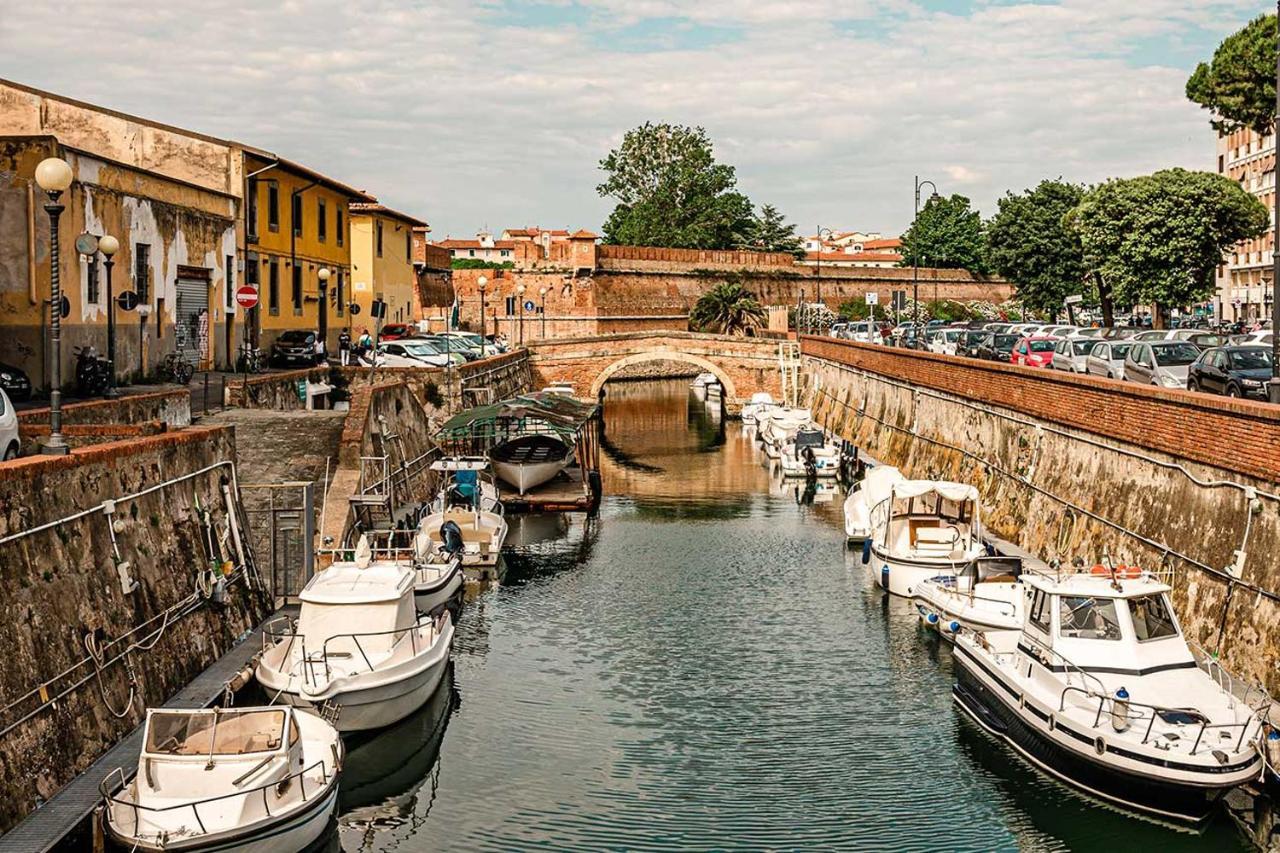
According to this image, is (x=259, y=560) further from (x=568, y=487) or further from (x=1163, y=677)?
(x=568, y=487)

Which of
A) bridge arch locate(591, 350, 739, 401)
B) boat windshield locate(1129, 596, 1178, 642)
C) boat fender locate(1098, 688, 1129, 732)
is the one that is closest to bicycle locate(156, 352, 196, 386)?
boat windshield locate(1129, 596, 1178, 642)

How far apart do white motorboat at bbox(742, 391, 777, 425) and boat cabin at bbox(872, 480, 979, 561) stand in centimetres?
3609

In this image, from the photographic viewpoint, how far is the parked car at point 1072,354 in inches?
1463

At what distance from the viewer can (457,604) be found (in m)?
27.5

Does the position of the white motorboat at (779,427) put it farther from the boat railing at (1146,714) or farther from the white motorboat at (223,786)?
the white motorboat at (223,786)

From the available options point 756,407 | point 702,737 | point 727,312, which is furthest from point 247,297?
point 727,312

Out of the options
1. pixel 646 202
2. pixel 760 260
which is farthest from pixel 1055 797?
pixel 646 202

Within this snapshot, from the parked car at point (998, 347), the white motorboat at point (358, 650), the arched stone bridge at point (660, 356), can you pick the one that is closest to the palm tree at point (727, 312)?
the arched stone bridge at point (660, 356)

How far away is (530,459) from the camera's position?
43.4m

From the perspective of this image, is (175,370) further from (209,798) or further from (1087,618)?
(1087,618)

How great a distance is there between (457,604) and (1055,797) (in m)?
13.8

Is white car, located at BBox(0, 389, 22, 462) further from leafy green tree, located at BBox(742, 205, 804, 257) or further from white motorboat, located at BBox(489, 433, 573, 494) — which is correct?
leafy green tree, located at BBox(742, 205, 804, 257)

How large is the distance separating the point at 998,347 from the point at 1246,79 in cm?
1172

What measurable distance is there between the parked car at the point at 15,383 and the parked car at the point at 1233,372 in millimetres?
22925
